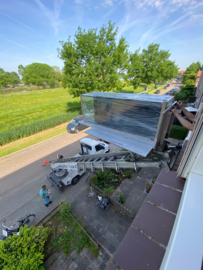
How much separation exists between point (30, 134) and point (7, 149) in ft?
9.12

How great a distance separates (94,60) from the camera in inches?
500

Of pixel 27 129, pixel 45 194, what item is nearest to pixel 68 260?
pixel 45 194

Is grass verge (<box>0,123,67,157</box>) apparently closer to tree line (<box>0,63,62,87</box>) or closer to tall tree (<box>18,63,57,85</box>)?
tree line (<box>0,63,62,87</box>)

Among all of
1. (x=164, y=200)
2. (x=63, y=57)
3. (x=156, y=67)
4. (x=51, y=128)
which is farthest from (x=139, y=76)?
(x=164, y=200)

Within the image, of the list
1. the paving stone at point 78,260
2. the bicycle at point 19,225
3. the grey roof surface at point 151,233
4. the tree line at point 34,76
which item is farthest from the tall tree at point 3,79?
the grey roof surface at point 151,233

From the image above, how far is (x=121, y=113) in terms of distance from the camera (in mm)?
3641

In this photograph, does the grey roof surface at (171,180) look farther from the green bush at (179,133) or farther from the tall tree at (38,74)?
the tall tree at (38,74)

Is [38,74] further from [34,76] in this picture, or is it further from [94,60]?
[94,60]

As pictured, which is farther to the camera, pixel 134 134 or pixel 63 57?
pixel 63 57

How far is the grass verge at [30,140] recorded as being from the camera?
430 inches

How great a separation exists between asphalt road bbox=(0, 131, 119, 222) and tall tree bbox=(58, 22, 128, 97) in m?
6.34

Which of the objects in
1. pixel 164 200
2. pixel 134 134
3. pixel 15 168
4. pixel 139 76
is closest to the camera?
pixel 164 200

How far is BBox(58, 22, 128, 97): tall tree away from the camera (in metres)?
12.3

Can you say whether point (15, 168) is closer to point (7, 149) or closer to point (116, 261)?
point (7, 149)
